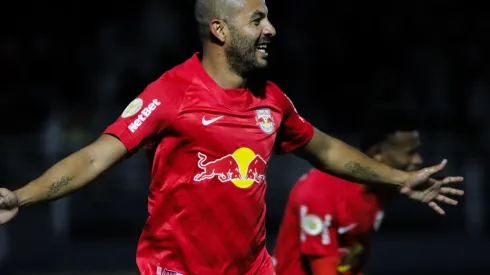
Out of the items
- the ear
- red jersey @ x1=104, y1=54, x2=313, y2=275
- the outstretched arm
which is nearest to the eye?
the ear

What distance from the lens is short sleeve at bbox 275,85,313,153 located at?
530 cm

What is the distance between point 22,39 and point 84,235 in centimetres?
334

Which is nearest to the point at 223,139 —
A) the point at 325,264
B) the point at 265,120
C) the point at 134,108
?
the point at 265,120

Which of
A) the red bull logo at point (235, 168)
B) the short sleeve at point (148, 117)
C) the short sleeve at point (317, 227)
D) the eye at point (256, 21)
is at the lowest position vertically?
the short sleeve at point (317, 227)

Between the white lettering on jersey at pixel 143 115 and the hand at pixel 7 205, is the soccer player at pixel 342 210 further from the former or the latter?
the hand at pixel 7 205

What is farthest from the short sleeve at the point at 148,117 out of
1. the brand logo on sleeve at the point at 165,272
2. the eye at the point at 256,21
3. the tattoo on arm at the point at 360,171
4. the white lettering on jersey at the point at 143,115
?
the tattoo on arm at the point at 360,171

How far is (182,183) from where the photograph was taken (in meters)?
4.83

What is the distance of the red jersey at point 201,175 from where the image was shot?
4.80 m

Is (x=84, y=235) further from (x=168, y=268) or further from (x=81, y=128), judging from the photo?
(x=168, y=268)

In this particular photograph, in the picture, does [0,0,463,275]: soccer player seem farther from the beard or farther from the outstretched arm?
the outstretched arm

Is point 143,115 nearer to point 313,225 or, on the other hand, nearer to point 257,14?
point 257,14

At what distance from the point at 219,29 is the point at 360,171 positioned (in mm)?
1112

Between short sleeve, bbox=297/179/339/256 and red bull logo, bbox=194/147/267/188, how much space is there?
1020 millimetres

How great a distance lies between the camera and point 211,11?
5023 millimetres
